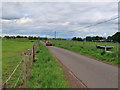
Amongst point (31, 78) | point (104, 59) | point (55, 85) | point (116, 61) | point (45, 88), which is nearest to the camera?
point (45, 88)

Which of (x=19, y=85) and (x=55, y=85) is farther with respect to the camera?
(x=19, y=85)

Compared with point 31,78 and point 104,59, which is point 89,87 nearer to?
point 31,78

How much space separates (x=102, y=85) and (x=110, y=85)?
36 centimetres

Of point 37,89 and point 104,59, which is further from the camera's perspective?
point 104,59

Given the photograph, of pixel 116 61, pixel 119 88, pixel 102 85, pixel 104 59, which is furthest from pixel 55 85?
pixel 104 59

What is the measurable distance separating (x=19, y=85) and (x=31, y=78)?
0.90 m

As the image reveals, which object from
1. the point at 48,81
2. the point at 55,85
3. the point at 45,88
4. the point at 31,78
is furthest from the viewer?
the point at 31,78

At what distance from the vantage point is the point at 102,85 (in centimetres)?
600

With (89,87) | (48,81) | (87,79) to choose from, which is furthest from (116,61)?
(48,81)

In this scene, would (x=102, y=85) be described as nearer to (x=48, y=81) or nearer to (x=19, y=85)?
(x=48, y=81)

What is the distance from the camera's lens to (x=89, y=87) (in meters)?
5.82

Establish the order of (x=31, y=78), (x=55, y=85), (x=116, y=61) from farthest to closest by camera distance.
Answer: (x=116, y=61) < (x=31, y=78) < (x=55, y=85)

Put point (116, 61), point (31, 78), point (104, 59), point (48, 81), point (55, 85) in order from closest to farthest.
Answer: point (55, 85) < point (48, 81) < point (31, 78) < point (116, 61) < point (104, 59)

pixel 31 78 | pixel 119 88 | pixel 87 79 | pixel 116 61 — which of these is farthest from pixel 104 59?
pixel 31 78
